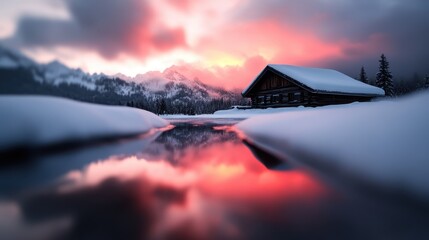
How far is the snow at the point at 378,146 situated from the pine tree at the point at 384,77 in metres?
49.6

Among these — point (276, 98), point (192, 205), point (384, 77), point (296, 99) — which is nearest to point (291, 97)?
point (296, 99)

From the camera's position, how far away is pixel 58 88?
5973 millimetres

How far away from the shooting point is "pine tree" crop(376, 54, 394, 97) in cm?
4400

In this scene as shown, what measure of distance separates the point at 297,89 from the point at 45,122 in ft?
62.6

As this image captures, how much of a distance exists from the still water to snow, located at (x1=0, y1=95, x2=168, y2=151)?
4.06 ft

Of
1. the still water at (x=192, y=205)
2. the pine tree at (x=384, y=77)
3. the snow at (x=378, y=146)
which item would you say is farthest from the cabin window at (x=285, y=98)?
the pine tree at (x=384, y=77)

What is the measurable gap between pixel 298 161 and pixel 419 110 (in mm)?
1831

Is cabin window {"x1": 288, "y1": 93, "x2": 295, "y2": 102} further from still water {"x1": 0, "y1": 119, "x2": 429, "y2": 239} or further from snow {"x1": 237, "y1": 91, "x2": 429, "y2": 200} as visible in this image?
still water {"x1": 0, "y1": 119, "x2": 429, "y2": 239}

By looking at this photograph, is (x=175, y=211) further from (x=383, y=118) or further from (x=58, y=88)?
(x=58, y=88)

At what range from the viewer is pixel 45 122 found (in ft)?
16.5

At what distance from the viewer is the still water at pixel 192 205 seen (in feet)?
5.82

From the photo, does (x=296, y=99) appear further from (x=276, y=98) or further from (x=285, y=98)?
(x=276, y=98)

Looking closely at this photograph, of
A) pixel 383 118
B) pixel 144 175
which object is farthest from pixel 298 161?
pixel 144 175

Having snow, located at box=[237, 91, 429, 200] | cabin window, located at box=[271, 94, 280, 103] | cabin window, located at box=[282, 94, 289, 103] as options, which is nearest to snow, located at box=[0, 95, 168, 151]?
snow, located at box=[237, 91, 429, 200]
